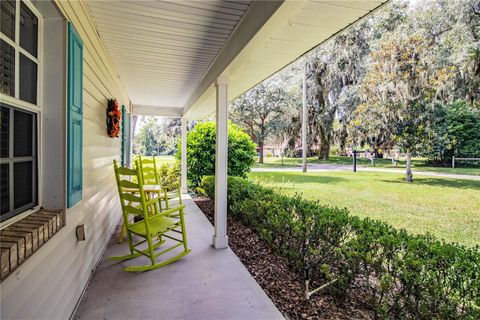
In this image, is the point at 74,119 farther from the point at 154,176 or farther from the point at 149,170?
the point at 154,176

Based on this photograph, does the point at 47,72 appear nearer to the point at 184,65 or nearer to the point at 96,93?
the point at 96,93

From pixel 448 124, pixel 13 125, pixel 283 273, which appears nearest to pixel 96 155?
pixel 13 125

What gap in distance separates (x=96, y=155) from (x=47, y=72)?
1.33 m

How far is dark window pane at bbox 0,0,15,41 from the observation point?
1.25 metres

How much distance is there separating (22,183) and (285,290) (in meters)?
2.09

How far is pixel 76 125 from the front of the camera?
1.91 meters

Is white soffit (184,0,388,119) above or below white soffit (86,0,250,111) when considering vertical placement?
below

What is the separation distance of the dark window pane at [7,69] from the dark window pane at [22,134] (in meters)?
0.13

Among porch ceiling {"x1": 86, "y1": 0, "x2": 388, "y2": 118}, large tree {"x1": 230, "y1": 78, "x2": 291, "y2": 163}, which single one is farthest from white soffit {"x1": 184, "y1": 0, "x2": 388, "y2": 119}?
large tree {"x1": 230, "y1": 78, "x2": 291, "y2": 163}

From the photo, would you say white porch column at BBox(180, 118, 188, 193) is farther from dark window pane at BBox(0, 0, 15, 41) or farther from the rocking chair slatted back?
dark window pane at BBox(0, 0, 15, 41)

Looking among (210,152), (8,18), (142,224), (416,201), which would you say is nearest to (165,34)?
(8,18)

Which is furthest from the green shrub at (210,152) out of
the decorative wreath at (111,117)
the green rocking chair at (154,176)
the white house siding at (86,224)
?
the decorative wreath at (111,117)

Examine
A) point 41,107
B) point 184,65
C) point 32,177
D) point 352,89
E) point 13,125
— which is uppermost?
point 352,89

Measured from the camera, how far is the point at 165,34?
2.65 m
